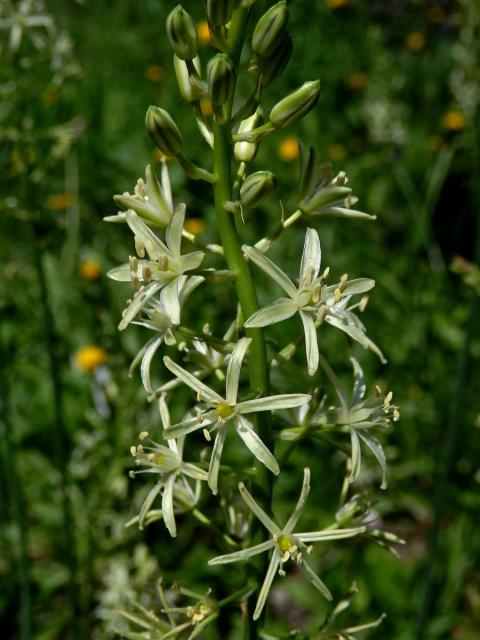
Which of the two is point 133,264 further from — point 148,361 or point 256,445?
point 256,445

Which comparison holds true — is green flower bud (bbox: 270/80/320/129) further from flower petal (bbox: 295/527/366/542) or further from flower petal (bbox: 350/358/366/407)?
flower petal (bbox: 295/527/366/542)

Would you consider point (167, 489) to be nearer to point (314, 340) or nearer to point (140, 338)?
point (314, 340)

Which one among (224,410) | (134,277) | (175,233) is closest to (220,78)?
(175,233)

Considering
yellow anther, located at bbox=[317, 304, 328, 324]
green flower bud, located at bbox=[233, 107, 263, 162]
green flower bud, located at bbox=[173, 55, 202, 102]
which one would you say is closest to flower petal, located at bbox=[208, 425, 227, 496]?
yellow anther, located at bbox=[317, 304, 328, 324]

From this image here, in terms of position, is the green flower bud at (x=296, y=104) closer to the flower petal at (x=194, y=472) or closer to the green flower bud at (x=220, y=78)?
the green flower bud at (x=220, y=78)

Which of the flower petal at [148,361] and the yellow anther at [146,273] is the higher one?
the yellow anther at [146,273]

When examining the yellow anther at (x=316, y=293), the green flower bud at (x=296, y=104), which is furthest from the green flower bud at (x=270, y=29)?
the yellow anther at (x=316, y=293)

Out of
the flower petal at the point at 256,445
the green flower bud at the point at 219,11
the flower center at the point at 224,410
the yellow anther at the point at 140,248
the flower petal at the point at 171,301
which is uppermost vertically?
the green flower bud at the point at 219,11
